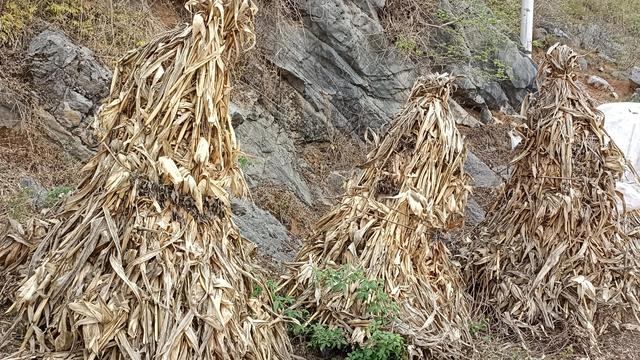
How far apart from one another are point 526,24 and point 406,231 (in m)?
7.95

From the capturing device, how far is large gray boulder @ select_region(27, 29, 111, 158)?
537cm

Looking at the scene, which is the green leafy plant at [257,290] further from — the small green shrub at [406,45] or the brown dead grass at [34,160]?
the small green shrub at [406,45]

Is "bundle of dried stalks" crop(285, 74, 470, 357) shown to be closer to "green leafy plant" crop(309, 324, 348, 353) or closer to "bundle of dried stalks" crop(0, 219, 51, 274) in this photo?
"green leafy plant" crop(309, 324, 348, 353)

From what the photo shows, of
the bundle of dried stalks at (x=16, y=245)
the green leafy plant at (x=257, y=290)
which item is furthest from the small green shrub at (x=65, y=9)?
the green leafy plant at (x=257, y=290)

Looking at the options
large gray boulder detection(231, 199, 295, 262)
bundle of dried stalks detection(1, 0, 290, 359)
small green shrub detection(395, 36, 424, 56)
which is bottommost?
large gray boulder detection(231, 199, 295, 262)

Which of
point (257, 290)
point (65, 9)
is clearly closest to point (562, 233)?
point (257, 290)

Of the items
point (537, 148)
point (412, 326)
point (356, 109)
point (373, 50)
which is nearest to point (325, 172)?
point (356, 109)

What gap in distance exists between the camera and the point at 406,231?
3.98 meters

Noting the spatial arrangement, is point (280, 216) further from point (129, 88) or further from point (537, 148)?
Result: point (129, 88)

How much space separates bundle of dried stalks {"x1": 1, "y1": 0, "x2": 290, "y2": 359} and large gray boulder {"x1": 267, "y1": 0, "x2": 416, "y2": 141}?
3.96 meters

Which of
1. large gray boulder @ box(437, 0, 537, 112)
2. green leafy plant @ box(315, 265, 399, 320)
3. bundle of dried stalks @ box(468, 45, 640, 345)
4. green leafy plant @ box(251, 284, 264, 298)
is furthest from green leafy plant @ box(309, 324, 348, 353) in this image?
large gray boulder @ box(437, 0, 537, 112)

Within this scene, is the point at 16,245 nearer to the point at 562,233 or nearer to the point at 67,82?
the point at 67,82

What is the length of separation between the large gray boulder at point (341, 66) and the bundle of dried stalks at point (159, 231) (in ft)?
13.0

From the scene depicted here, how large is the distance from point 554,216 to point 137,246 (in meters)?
2.90
